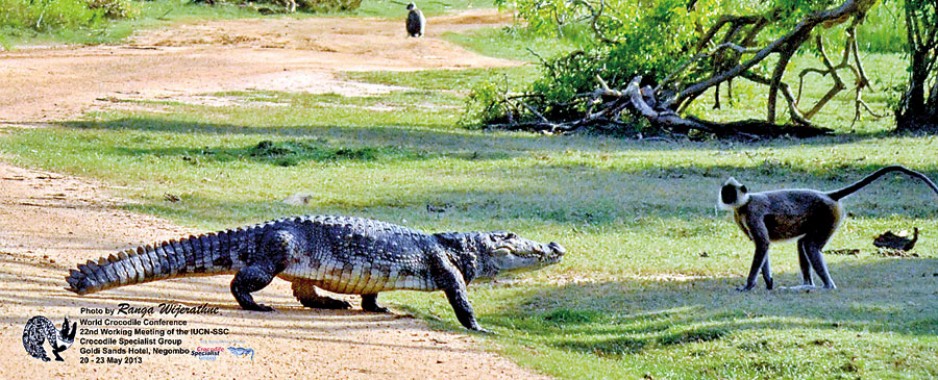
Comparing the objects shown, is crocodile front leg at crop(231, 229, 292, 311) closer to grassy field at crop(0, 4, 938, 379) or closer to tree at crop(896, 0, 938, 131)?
grassy field at crop(0, 4, 938, 379)

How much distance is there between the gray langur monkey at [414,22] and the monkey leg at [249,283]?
30.1 metres

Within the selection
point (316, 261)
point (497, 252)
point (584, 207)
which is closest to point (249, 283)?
point (316, 261)

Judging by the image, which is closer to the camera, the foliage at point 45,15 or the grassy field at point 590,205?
the grassy field at point 590,205

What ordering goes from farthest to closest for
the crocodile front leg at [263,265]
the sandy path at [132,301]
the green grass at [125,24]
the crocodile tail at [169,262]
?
the green grass at [125,24] < the crocodile front leg at [263,265] < the crocodile tail at [169,262] < the sandy path at [132,301]

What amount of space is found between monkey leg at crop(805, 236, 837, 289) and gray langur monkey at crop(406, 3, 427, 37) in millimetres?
28442

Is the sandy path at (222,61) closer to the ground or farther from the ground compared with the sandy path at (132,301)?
closer to the ground

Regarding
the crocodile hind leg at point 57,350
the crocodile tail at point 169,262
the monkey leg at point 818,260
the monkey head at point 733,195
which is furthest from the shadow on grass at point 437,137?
the crocodile hind leg at point 57,350

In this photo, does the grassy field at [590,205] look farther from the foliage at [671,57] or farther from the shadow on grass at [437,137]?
the foliage at [671,57]

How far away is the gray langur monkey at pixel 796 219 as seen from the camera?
11.0 metres

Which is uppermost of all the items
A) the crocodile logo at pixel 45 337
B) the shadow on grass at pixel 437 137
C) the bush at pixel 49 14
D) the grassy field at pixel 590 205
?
the crocodile logo at pixel 45 337

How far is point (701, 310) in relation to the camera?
403 inches

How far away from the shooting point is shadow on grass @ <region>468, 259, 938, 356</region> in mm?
9383

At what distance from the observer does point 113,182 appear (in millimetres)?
15609

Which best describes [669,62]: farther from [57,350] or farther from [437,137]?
[57,350]
